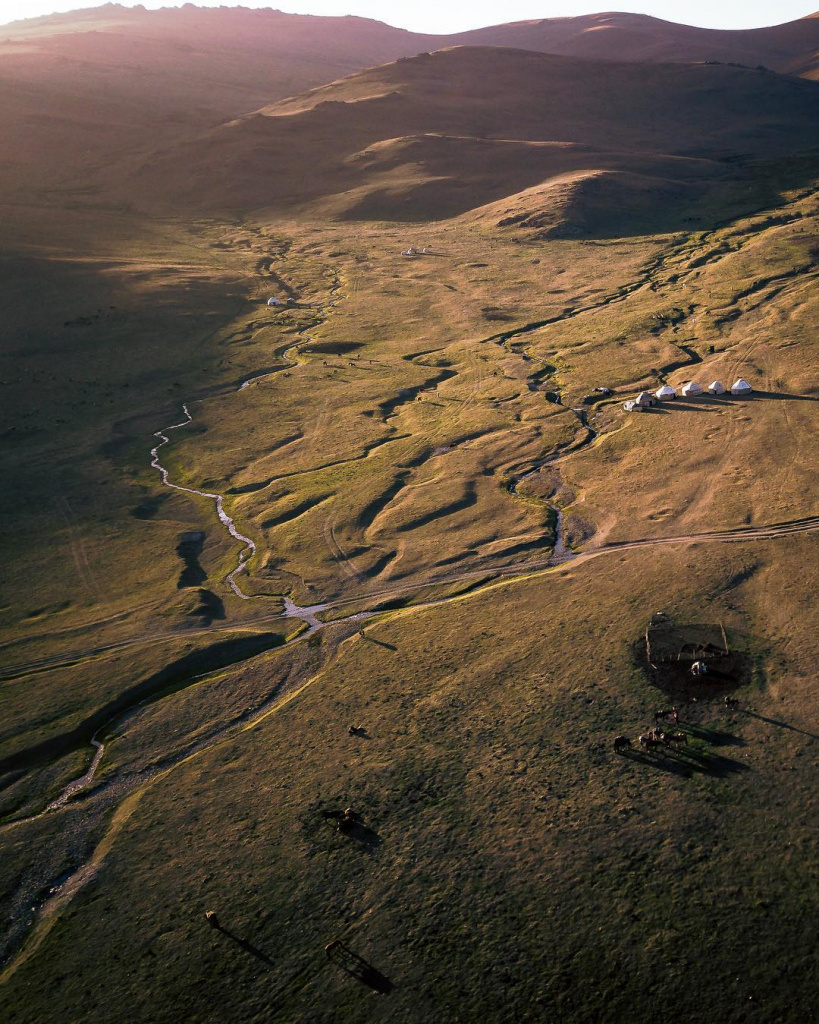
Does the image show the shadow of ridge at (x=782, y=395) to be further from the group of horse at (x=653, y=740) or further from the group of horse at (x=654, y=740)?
the group of horse at (x=653, y=740)

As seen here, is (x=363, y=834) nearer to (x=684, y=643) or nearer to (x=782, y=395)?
(x=684, y=643)

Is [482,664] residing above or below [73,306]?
below

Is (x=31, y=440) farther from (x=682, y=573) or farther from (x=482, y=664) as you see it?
(x=682, y=573)

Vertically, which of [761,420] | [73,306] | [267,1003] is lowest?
[267,1003]

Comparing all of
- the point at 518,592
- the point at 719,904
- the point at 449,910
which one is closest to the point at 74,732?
the point at 449,910

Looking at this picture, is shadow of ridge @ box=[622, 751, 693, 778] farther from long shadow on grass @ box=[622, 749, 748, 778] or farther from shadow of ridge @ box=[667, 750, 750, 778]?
shadow of ridge @ box=[667, 750, 750, 778]
